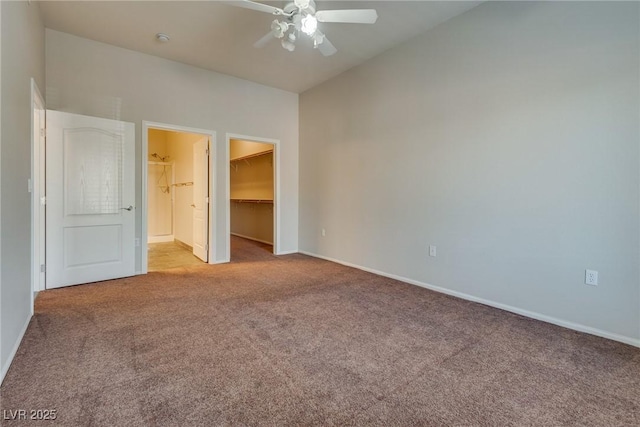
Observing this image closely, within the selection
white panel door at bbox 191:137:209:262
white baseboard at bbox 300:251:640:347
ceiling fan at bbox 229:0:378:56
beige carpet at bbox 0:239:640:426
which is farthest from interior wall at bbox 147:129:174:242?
ceiling fan at bbox 229:0:378:56

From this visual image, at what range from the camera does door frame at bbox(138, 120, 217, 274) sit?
4.04 metres

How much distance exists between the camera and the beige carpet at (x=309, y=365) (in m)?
1.49

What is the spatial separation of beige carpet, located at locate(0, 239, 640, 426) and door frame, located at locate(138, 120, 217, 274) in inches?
41.2

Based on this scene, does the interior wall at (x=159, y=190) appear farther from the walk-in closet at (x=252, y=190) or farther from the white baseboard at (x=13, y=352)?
the white baseboard at (x=13, y=352)

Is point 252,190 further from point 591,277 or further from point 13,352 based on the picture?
point 591,277

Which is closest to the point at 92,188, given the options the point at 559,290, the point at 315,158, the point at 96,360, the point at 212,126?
the point at 212,126

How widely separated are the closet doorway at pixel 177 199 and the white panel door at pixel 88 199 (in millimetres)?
269

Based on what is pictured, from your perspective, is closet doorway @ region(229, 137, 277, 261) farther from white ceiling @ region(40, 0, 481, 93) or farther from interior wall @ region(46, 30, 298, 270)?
white ceiling @ region(40, 0, 481, 93)

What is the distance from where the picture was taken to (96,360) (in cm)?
192

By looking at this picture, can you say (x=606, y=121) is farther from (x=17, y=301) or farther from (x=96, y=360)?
(x=17, y=301)

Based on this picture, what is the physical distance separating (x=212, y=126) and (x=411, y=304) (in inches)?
152

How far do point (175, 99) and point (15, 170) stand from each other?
2.60 metres

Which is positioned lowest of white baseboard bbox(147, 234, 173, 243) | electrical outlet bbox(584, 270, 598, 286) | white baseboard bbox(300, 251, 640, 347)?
white baseboard bbox(300, 251, 640, 347)

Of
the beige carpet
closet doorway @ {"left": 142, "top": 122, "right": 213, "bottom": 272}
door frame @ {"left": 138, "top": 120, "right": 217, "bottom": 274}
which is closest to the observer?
the beige carpet
